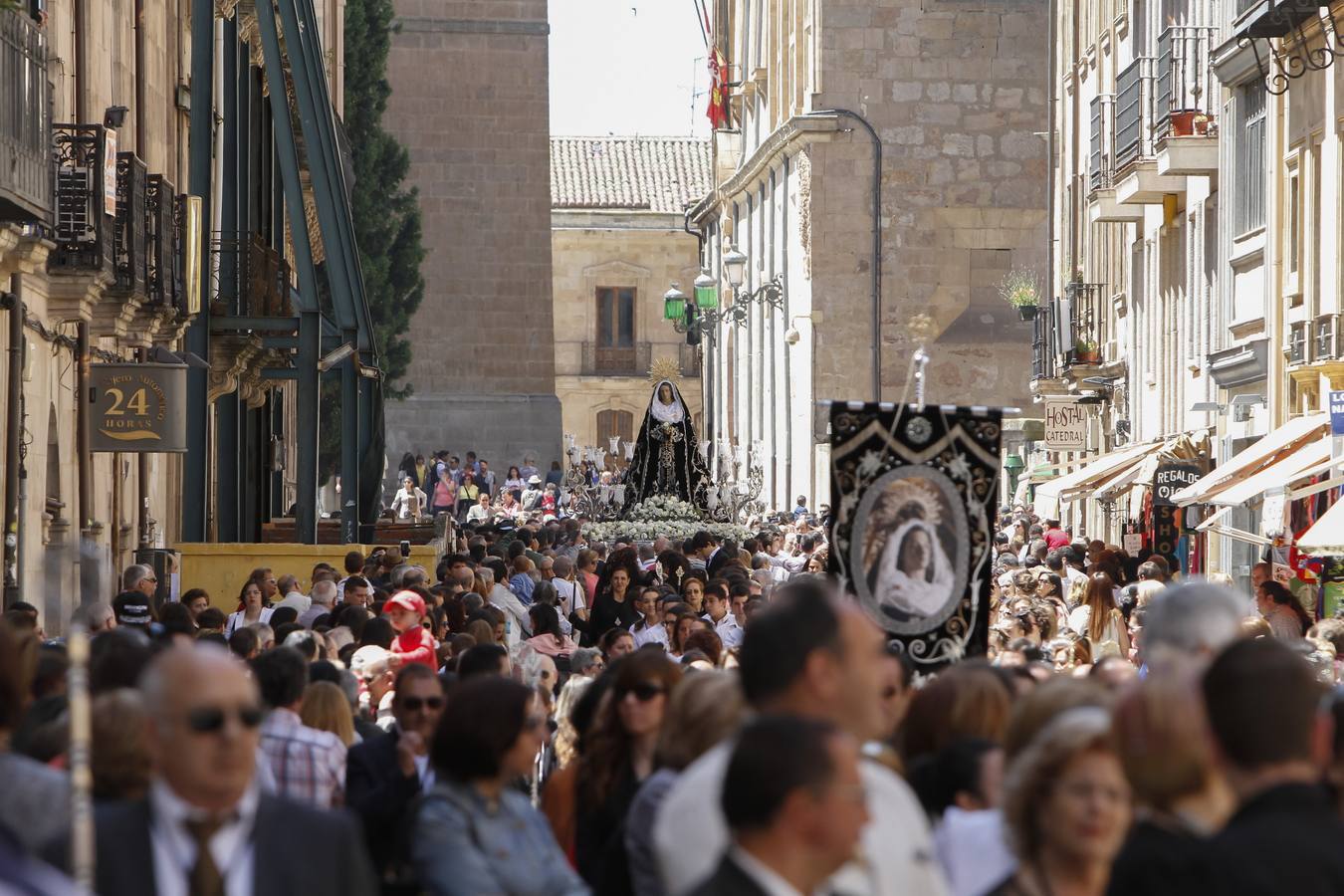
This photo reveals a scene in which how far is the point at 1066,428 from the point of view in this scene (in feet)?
107

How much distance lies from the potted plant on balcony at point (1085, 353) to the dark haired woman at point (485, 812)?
96.6 feet

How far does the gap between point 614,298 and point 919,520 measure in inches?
2868

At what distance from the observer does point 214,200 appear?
2766 cm

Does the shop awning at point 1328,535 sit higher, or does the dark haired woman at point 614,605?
the shop awning at point 1328,535

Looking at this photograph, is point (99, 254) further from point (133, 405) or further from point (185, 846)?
point (185, 846)

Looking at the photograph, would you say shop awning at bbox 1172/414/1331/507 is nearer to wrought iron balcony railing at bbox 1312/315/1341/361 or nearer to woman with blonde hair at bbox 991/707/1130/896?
wrought iron balcony railing at bbox 1312/315/1341/361

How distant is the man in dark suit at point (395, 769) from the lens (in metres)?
7.02

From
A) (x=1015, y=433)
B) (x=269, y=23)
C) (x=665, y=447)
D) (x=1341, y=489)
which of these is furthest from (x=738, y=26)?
(x=1341, y=489)

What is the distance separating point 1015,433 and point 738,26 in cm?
2287

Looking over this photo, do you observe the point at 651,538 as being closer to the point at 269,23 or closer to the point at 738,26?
the point at 269,23

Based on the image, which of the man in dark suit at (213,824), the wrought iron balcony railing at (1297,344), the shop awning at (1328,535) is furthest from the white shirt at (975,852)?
the wrought iron balcony railing at (1297,344)

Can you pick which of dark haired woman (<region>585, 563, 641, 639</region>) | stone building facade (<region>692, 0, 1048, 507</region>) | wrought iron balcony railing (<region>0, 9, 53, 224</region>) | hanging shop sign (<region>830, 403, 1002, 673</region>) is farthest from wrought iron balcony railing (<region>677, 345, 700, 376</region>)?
hanging shop sign (<region>830, 403, 1002, 673</region>)

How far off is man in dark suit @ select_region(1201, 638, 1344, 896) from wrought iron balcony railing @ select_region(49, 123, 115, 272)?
46.9ft

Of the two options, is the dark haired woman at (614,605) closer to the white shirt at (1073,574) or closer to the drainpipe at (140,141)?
the white shirt at (1073,574)
